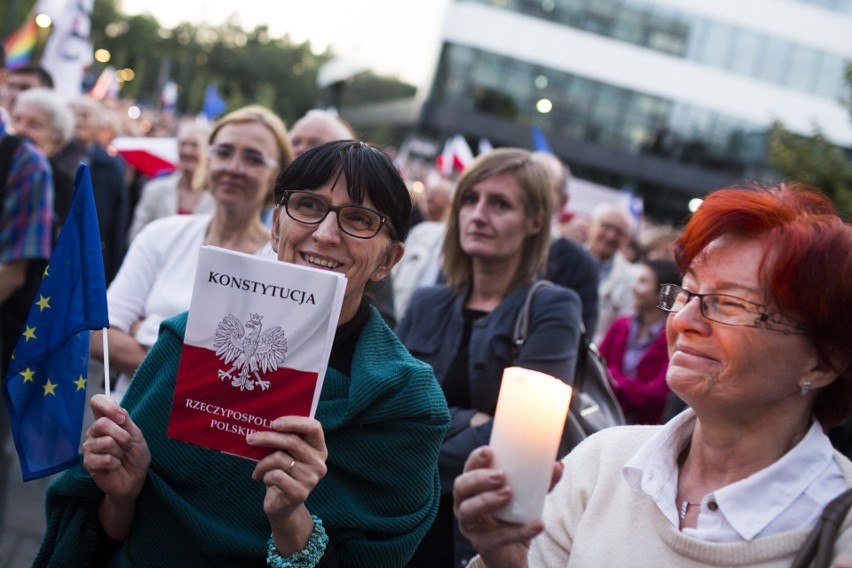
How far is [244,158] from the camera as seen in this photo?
443 centimetres

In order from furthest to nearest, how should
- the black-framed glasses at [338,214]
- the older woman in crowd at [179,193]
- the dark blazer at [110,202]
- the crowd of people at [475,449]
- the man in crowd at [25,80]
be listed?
the man in crowd at [25,80] → the dark blazer at [110,202] → the older woman in crowd at [179,193] → the black-framed glasses at [338,214] → the crowd of people at [475,449]

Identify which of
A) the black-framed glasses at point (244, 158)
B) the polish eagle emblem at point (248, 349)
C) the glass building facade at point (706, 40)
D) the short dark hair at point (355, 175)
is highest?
the glass building facade at point (706, 40)

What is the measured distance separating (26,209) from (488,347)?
8.61 ft

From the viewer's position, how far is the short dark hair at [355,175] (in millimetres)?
2629

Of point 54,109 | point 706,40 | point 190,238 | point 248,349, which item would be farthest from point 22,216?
point 706,40

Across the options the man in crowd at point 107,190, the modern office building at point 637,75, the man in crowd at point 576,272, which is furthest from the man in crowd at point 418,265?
the modern office building at point 637,75

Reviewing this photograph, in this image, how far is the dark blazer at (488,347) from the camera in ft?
11.8

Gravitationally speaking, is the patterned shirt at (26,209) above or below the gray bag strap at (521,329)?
below

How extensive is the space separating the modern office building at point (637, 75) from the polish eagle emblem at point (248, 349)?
41.9 m

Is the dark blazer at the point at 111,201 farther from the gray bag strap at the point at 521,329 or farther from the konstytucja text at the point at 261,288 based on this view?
the konstytucja text at the point at 261,288

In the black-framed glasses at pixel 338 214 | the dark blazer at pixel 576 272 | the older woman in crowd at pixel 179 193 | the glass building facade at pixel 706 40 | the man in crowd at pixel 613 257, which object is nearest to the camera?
the black-framed glasses at pixel 338 214

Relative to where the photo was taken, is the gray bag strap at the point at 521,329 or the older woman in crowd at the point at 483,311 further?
the gray bag strap at the point at 521,329

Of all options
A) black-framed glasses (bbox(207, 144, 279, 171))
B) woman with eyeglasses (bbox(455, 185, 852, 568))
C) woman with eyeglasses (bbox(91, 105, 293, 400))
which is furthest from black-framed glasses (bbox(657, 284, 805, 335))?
black-framed glasses (bbox(207, 144, 279, 171))

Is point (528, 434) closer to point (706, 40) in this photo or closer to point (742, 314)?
point (742, 314)
